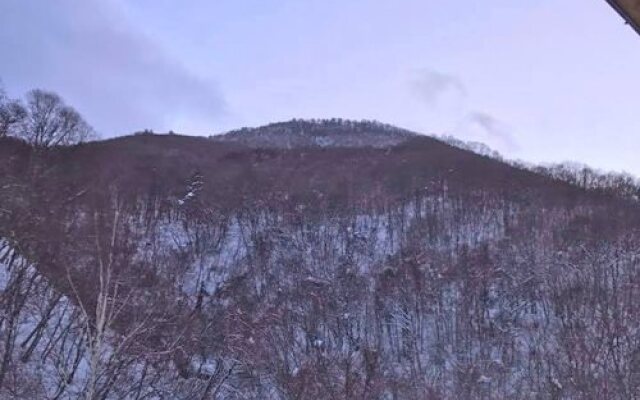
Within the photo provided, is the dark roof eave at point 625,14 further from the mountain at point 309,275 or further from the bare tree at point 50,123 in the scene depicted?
the bare tree at point 50,123

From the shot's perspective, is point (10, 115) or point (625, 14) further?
point (10, 115)

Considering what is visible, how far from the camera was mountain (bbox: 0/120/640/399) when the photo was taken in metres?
20.4

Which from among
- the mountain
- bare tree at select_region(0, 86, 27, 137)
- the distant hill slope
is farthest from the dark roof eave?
the distant hill slope

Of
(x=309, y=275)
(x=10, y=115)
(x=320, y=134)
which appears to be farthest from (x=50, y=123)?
(x=320, y=134)

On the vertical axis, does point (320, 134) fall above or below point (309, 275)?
above

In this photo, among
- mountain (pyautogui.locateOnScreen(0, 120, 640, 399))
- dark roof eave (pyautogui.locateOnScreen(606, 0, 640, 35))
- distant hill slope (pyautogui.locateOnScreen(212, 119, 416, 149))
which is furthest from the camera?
distant hill slope (pyautogui.locateOnScreen(212, 119, 416, 149))

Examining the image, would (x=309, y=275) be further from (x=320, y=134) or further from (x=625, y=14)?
(x=320, y=134)

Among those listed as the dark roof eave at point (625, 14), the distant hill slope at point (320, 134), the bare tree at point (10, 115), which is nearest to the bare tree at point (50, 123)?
the bare tree at point (10, 115)

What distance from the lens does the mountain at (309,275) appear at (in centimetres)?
2038

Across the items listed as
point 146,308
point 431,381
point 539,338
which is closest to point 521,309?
point 539,338

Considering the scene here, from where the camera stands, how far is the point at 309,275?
141 feet

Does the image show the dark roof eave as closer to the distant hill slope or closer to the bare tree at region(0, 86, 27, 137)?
the bare tree at region(0, 86, 27, 137)

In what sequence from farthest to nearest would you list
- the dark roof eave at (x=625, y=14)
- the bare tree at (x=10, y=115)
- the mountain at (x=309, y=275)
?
1. the bare tree at (x=10, y=115)
2. the mountain at (x=309, y=275)
3. the dark roof eave at (x=625, y=14)

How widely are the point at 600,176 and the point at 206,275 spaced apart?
52.8 metres
